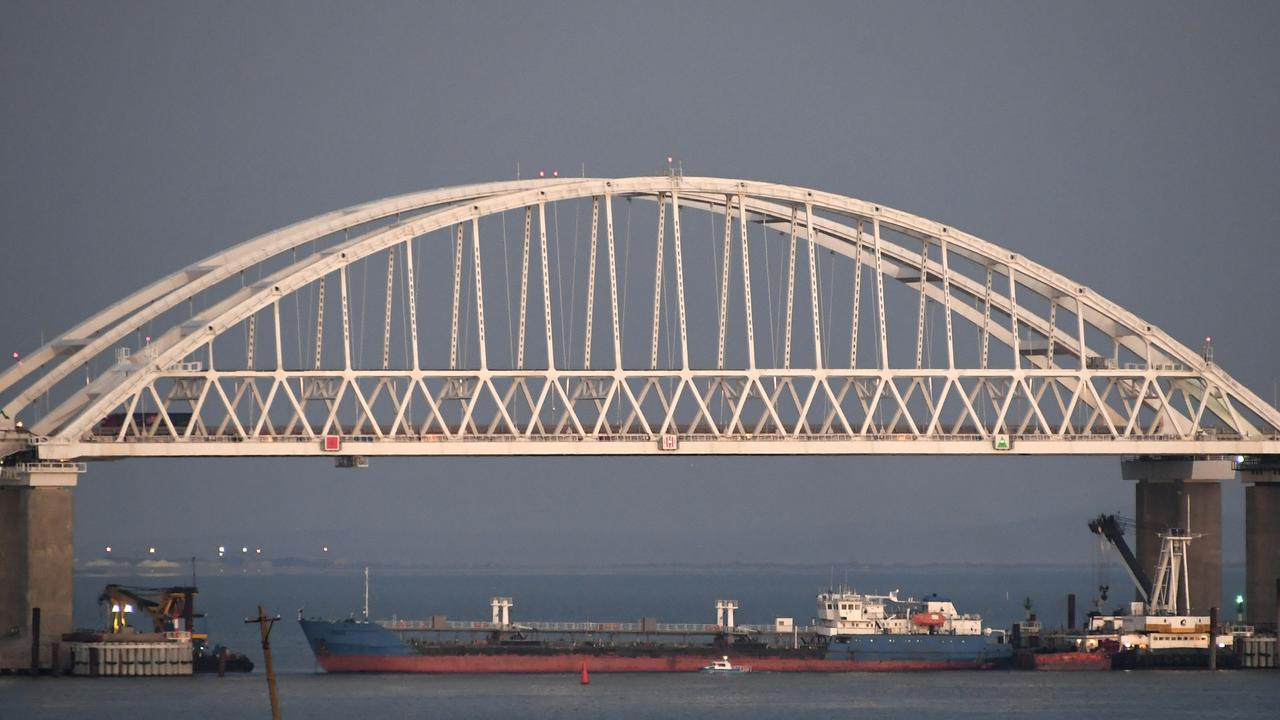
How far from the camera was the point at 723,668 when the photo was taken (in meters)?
119

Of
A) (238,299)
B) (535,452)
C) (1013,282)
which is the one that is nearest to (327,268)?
(238,299)

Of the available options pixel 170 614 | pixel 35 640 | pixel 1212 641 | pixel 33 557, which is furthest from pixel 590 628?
pixel 1212 641

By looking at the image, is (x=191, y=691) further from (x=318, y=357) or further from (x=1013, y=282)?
(x=1013, y=282)

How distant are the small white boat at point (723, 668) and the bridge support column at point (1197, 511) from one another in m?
25.7

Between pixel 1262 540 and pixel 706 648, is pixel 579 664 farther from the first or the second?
pixel 1262 540

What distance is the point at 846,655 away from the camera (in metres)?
120

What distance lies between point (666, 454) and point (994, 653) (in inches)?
885

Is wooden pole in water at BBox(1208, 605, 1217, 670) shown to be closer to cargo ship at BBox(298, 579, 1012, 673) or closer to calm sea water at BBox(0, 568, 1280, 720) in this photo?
calm sea water at BBox(0, 568, 1280, 720)

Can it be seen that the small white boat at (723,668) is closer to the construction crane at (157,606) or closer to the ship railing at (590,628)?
the ship railing at (590,628)

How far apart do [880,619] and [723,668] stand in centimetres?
912

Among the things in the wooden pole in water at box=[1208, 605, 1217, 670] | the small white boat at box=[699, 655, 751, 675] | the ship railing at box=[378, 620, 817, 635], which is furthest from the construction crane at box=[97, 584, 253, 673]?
the wooden pole in water at box=[1208, 605, 1217, 670]

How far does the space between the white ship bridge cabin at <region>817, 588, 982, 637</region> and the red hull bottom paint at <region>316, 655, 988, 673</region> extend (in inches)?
70.2

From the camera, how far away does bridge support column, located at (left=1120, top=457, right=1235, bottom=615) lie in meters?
123

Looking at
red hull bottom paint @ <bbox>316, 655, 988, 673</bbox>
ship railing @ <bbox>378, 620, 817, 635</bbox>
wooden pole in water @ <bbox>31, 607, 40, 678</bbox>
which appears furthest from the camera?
red hull bottom paint @ <bbox>316, 655, 988, 673</bbox>
